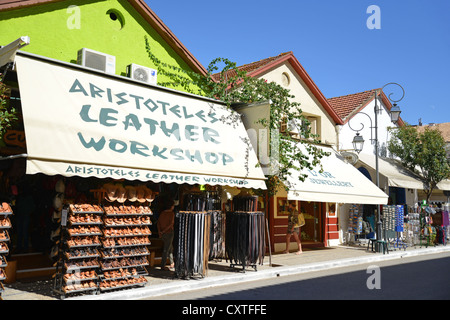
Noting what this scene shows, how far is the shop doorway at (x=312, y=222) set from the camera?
1959cm

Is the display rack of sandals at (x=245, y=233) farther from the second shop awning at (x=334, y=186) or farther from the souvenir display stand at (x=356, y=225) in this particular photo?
the souvenir display stand at (x=356, y=225)

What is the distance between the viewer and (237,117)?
12.7 metres

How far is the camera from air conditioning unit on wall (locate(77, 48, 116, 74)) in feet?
35.4

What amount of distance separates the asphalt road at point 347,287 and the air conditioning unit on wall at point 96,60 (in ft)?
20.2

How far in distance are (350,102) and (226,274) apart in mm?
15674

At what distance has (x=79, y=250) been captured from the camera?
826cm

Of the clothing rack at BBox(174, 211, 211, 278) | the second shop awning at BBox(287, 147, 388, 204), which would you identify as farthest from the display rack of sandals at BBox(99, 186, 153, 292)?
the second shop awning at BBox(287, 147, 388, 204)

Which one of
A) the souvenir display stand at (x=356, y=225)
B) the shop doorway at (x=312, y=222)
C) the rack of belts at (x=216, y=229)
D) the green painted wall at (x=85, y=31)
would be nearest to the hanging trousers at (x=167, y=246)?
the rack of belts at (x=216, y=229)

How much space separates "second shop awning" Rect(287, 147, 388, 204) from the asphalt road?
2.43m

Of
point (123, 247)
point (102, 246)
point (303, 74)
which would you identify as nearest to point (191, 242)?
point (123, 247)

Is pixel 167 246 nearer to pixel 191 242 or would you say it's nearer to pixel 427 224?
pixel 191 242

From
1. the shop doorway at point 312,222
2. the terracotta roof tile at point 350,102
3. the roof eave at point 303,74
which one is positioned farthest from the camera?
the terracotta roof tile at point 350,102

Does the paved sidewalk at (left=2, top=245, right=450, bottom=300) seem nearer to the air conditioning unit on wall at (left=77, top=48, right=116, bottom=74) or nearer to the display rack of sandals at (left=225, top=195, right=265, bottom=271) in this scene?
the display rack of sandals at (left=225, top=195, right=265, bottom=271)

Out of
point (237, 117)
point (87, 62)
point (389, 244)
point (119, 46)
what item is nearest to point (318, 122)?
point (389, 244)
